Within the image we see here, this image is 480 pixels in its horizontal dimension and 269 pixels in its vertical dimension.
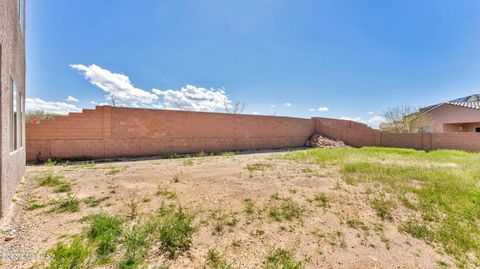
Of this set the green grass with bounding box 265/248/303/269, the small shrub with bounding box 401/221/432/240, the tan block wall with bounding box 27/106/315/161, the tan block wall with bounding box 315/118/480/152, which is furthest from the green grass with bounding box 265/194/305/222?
the tan block wall with bounding box 315/118/480/152

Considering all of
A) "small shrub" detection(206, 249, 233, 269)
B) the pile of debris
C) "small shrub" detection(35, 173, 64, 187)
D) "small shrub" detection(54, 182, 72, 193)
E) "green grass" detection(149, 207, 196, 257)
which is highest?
the pile of debris

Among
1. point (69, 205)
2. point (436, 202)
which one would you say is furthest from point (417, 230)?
point (69, 205)

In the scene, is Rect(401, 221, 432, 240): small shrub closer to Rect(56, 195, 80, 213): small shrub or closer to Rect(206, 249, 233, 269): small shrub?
Rect(206, 249, 233, 269): small shrub

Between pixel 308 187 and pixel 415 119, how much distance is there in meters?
19.6

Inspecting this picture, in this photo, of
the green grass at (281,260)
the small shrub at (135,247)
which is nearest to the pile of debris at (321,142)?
the green grass at (281,260)

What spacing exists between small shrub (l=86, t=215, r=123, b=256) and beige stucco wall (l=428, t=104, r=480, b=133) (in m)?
25.0

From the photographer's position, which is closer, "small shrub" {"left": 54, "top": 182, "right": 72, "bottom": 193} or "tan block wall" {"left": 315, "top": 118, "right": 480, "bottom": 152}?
"small shrub" {"left": 54, "top": 182, "right": 72, "bottom": 193}

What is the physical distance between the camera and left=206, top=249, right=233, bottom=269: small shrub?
6.65ft

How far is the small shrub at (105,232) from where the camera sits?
222 cm

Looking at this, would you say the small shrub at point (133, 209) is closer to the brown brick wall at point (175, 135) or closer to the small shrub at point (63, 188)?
the small shrub at point (63, 188)

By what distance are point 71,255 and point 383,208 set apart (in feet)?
15.2

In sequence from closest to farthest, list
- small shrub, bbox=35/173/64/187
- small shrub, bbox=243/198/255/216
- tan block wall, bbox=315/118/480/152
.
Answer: small shrub, bbox=243/198/255/216 < small shrub, bbox=35/173/64/187 < tan block wall, bbox=315/118/480/152

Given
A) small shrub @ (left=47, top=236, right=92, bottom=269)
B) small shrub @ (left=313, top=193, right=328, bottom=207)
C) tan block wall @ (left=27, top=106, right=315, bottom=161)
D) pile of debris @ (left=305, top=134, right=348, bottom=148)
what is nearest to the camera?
small shrub @ (left=47, top=236, right=92, bottom=269)

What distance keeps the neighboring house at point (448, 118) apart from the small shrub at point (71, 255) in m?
23.8
